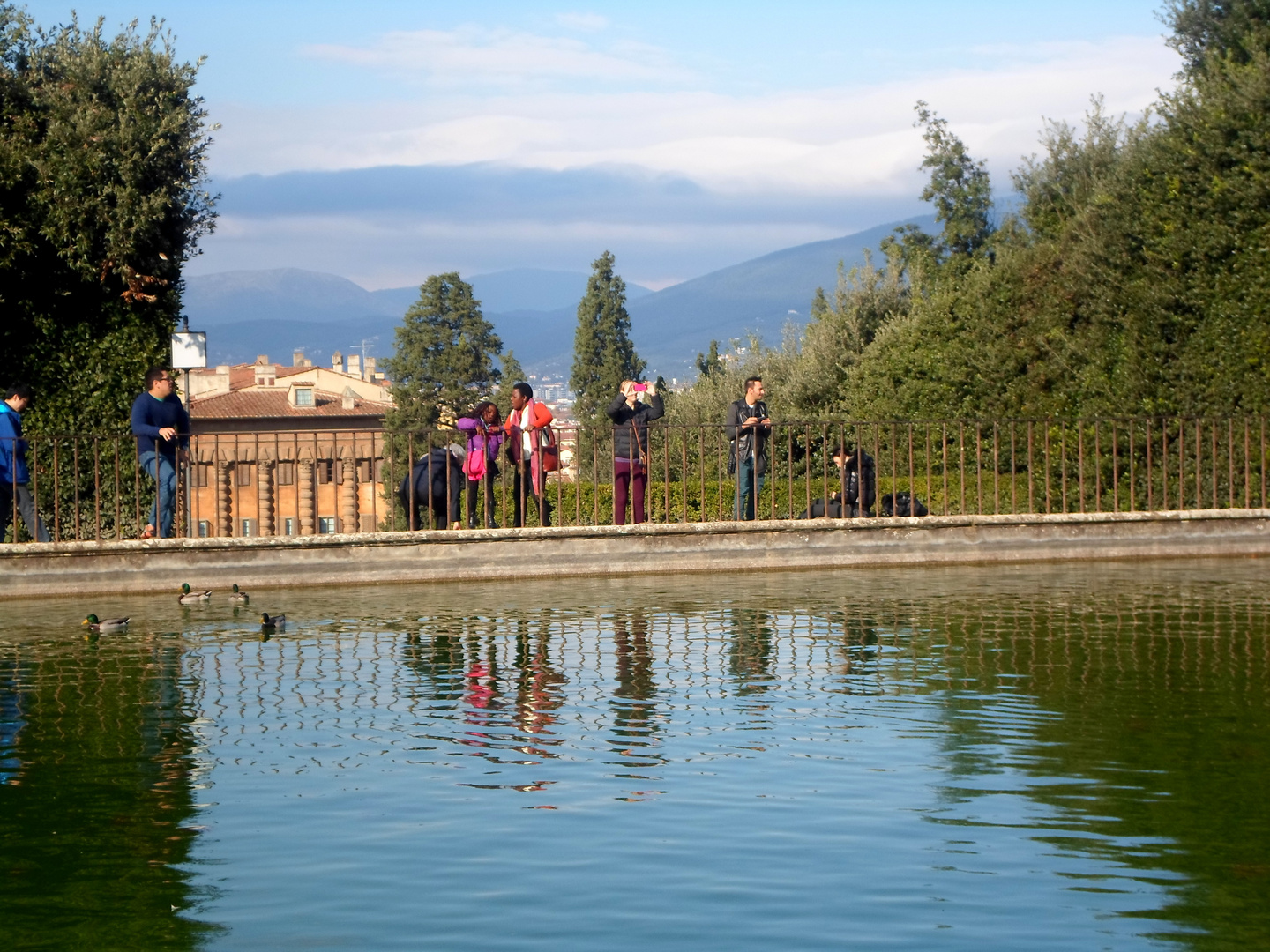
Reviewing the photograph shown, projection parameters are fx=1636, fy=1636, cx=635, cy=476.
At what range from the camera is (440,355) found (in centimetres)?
9438

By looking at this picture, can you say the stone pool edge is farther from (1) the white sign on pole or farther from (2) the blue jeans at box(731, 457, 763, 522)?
(1) the white sign on pole

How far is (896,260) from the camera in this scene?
35.6 m

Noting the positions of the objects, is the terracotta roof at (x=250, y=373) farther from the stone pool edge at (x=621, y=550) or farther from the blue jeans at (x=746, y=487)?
the stone pool edge at (x=621, y=550)

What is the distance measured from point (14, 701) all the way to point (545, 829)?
14.4ft

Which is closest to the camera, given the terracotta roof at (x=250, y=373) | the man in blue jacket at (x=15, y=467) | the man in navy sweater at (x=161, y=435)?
the man in blue jacket at (x=15, y=467)

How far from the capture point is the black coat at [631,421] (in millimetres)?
16844

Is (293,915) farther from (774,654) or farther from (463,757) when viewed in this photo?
(774,654)

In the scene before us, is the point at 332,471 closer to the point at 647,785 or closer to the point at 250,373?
the point at 647,785

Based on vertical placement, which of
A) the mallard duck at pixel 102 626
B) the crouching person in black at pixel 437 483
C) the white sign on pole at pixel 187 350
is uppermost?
the white sign on pole at pixel 187 350

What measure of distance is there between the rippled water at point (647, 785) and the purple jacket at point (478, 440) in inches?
195

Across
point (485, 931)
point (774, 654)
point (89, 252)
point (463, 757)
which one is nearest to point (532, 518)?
point (89, 252)

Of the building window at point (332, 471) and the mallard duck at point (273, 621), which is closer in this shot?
the mallard duck at point (273, 621)

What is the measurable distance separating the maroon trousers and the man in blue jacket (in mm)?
5588

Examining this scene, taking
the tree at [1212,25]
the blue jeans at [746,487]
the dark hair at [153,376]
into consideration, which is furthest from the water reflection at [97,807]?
the tree at [1212,25]
